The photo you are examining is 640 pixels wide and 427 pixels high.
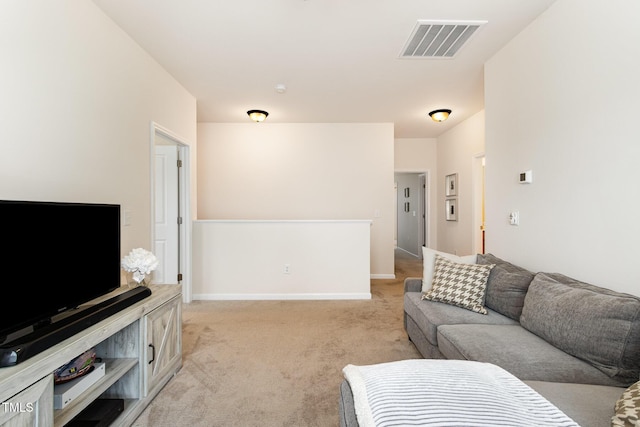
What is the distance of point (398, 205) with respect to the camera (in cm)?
970

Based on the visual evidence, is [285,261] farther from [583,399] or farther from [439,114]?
[583,399]

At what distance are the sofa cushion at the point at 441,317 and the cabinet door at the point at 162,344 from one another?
177 centimetres

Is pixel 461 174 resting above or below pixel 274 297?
above

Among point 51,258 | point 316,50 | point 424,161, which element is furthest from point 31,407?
point 424,161

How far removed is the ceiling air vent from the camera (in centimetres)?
236

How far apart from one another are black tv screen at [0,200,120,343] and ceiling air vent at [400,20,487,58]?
2577mm

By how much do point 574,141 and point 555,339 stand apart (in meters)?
1.26

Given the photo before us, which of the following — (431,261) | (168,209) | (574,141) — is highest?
(574,141)

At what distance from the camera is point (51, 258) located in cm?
140

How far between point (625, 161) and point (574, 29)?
0.96 meters

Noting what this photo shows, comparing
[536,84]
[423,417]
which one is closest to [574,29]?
[536,84]

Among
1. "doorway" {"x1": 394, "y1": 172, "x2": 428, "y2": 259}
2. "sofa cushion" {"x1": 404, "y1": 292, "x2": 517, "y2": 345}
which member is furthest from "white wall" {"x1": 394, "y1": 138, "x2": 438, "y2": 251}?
"sofa cushion" {"x1": 404, "y1": 292, "x2": 517, "y2": 345}

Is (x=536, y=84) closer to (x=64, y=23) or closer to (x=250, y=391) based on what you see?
(x=250, y=391)

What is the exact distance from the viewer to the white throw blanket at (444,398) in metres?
0.92
